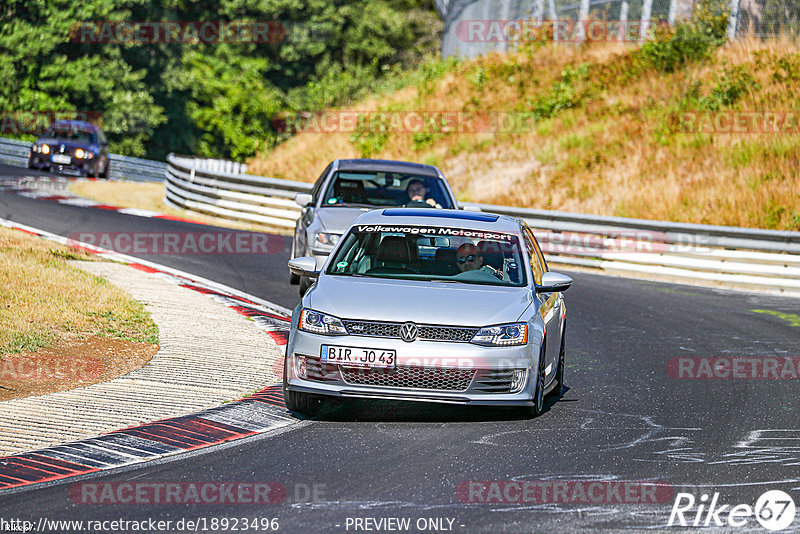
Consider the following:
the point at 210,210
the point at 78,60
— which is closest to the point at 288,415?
the point at 210,210

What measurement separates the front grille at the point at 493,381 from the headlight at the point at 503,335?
0.19 metres

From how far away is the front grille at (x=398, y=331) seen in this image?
27.2 feet

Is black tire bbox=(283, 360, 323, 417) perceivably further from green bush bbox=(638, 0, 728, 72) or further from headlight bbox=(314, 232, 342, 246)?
green bush bbox=(638, 0, 728, 72)

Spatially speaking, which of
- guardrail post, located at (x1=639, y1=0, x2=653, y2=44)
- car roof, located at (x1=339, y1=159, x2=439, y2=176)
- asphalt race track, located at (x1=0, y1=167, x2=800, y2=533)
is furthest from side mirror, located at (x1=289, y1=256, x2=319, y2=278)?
guardrail post, located at (x1=639, y1=0, x2=653, y2=44)

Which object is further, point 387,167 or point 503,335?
point 387,167

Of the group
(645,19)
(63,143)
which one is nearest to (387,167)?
(645,19)

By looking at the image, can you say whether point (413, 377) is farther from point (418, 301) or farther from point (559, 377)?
→ point (559, 377)

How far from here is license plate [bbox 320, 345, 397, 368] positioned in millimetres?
8234

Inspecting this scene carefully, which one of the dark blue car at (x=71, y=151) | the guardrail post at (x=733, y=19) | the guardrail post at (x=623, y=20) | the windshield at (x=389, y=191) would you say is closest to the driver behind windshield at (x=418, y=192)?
the windshield at (x=389, y=191)

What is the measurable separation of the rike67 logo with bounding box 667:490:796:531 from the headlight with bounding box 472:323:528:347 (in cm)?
199

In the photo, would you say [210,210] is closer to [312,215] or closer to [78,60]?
[312,215]

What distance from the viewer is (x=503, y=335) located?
8453 mm

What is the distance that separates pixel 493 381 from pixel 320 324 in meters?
1.27

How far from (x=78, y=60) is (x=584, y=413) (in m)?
43.5
